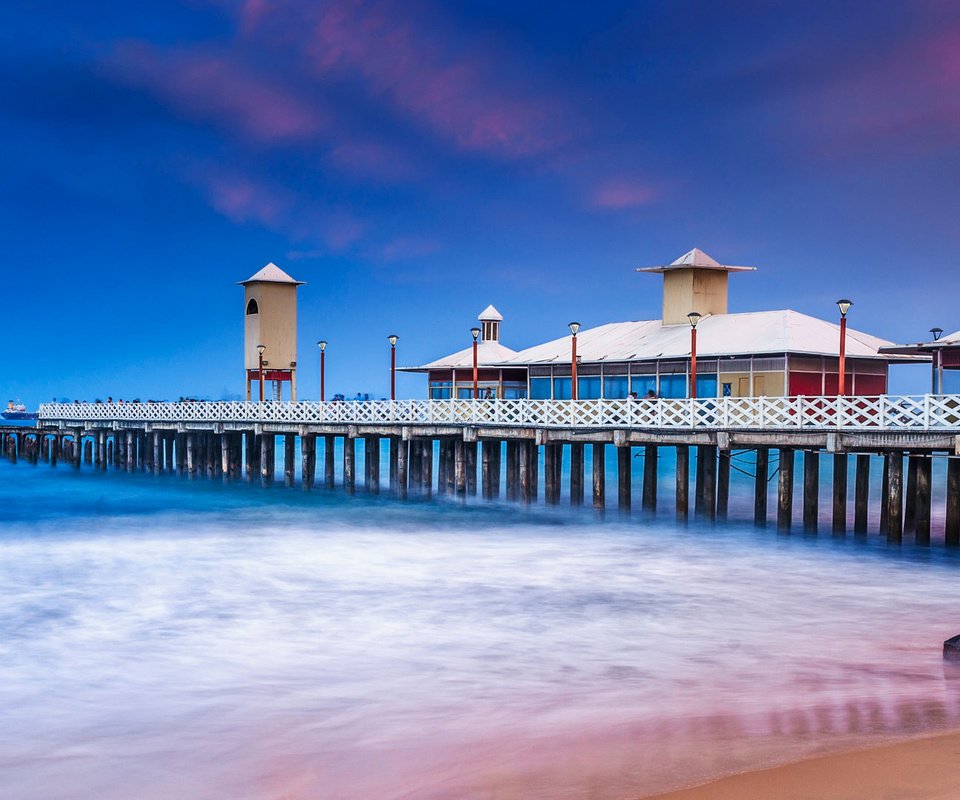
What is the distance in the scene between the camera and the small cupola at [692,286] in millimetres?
35500

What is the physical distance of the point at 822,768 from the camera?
866 cm

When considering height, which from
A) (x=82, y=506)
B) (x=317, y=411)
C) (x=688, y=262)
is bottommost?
(x=82, y=506)

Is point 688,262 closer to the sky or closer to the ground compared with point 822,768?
closer to the sky

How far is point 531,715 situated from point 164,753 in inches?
138

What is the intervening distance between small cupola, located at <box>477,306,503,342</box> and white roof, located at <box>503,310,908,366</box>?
682 cm

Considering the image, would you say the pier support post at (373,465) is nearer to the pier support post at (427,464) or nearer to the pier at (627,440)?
the pier at (627,440)

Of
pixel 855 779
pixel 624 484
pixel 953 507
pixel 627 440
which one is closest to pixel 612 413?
pixel 627 440

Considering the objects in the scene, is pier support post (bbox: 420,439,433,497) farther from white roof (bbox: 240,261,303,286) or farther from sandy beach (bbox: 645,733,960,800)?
sandy beach (bbox: 645,733,960,800)

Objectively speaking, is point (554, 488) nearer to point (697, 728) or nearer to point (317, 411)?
point (317, 411)

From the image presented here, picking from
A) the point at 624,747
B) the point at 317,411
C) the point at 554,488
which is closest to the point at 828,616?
the point at 624,747

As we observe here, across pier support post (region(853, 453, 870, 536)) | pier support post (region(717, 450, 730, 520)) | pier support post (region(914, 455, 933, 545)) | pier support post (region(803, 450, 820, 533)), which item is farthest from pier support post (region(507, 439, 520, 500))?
pier support post (region(914, 455, 933, 545))

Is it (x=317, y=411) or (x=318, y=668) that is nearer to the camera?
(x=318, y=668)

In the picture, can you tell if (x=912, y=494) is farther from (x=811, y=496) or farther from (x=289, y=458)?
(x=289, y=458)

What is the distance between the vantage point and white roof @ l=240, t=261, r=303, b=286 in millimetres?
39812
